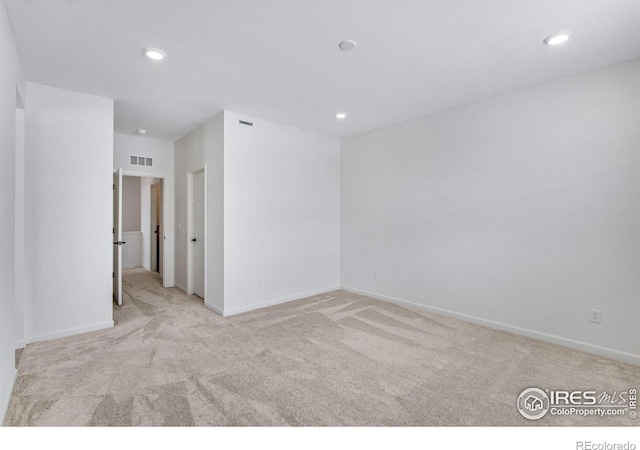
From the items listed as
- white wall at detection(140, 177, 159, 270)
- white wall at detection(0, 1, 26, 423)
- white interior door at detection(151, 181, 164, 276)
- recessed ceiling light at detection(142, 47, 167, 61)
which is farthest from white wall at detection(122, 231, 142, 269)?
recessed ceiling light at detection(142, 47, 167, 61)

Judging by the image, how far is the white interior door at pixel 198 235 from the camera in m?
4.84

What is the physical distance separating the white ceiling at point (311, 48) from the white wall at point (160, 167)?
158 cm

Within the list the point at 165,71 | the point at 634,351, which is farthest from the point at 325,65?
the point at 634,351

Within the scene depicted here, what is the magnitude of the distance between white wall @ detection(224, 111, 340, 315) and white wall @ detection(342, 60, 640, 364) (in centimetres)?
101

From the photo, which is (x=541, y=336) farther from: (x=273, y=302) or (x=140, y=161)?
(x=140, y=161)

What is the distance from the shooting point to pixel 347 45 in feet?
8.27

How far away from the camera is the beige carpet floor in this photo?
6.50 feet

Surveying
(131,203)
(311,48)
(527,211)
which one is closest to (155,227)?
(131,203)

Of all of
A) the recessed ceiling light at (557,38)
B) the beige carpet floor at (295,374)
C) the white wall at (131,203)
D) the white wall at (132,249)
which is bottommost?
the beige carpet floor at (295,374)

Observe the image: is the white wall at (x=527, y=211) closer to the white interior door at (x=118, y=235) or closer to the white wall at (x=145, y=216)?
the white interior door at (x=118, y=235)

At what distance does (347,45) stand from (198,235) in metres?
3.78

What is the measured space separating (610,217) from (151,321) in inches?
206

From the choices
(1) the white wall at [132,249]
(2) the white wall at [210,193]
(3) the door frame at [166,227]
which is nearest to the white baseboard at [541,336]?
(2) the white wall at [210,193]

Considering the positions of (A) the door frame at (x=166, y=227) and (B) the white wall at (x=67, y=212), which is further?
(A) the door frame at (x=166, y=227)
